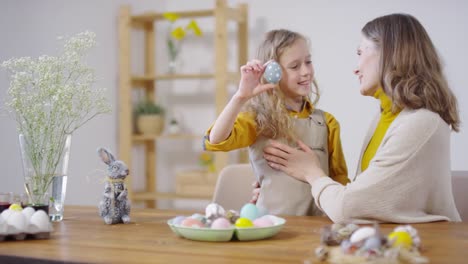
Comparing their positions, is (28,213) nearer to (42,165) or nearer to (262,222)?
(42,165)

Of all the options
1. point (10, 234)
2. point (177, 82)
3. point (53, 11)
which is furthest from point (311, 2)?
point (10, 234)

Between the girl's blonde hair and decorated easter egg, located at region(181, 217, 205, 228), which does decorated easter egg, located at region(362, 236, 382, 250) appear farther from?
the girl's blonde hair

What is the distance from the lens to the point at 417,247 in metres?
1.27

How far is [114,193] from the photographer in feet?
5.90

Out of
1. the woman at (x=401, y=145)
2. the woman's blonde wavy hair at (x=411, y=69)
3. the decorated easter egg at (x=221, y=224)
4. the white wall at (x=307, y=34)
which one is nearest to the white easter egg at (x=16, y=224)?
the decorated easter egg at (x=221, y=224)

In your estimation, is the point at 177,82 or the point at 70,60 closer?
the point at 70,60

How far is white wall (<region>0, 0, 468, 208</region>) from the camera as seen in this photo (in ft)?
14.7

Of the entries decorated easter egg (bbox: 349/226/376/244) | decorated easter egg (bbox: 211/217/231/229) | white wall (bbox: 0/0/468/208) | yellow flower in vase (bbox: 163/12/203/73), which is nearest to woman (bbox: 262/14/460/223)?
decorated easter egg (bbox: 211/217/231/229)

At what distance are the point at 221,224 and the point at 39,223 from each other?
435 mm

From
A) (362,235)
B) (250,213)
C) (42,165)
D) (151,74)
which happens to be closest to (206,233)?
(250,213)

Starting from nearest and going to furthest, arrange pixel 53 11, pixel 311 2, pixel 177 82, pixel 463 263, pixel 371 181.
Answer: pixel 463 263, pixel 371 181, pixel 53 11, pixel 311 2, pixel 177 82

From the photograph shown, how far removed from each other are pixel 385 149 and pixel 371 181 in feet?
0.30

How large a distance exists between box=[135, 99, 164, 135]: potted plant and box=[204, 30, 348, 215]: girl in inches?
117

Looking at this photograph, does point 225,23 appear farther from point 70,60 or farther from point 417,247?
point 417,247
